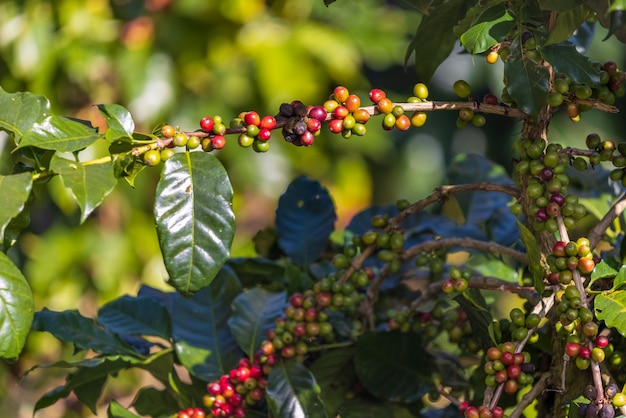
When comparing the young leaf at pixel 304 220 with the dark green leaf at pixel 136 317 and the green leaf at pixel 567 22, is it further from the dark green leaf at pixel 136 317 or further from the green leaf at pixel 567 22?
the green leaf at pixel 567 22

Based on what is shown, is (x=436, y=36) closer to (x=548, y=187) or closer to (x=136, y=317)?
(x=548, y=187)

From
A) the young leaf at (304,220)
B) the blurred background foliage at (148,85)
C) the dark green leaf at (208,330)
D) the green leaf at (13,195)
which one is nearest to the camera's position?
the green leaf at (13,195)

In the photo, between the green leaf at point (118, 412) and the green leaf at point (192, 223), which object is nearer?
the green leaf at point (192, 223)

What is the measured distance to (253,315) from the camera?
905mm

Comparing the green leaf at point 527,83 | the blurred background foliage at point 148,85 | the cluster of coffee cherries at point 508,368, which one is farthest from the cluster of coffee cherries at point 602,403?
the blurred background foliage at point 148,85

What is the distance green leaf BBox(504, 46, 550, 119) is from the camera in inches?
27.0

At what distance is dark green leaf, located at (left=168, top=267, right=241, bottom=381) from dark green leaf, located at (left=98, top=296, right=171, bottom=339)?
0.02 meters

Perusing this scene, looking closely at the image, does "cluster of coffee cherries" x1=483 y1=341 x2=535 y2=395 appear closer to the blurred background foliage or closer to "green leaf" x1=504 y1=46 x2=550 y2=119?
"green leaf" x1=504 y1=46 x2=550 y2=119

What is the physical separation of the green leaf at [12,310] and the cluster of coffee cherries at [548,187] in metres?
0.41

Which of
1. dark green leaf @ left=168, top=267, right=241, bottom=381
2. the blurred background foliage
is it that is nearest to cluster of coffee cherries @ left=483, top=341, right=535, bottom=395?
dark green leaf @ left=168, top=267, right=241, bottom=381

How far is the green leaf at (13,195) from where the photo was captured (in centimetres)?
58

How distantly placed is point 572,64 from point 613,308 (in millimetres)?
194

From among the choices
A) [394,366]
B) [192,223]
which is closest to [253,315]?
[394,366]

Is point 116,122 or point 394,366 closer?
point 116,122
